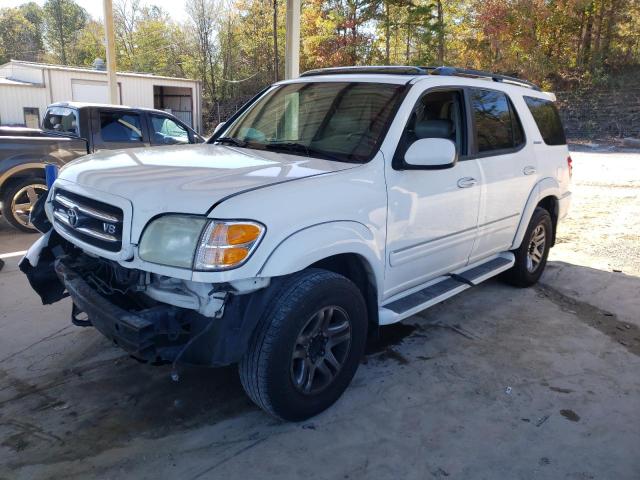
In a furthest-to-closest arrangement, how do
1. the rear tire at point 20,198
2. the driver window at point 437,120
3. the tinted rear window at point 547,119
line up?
the rear tire at point 20,198
the tinted rear window at point 547,119
the driver window at point 437,120

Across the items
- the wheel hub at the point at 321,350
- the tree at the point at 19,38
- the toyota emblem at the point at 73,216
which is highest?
the tree at the point at 19,38

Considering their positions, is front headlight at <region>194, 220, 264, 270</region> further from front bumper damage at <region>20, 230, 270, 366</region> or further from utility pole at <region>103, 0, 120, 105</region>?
utility pole at <region>103, 0, 120, 105</region>

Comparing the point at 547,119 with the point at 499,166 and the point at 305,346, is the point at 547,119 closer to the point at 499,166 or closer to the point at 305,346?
the point at 499,166

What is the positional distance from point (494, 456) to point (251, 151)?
7.90 feet

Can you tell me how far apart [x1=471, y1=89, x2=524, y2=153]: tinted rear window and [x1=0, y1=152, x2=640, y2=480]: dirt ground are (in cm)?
149

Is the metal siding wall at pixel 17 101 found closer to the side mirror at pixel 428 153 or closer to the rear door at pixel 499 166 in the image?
the rear door at pixel 499 166

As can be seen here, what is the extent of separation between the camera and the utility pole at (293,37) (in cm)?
761

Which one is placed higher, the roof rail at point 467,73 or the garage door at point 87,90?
the garage door at point 87,90

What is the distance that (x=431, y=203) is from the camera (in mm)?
3578

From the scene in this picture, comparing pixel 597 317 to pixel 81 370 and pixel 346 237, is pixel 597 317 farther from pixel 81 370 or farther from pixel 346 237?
pixel 81 370

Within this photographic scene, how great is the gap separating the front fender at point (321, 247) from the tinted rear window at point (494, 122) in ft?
5.16

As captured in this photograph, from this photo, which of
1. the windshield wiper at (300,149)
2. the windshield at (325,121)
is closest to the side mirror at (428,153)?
the windshield at (325,121)

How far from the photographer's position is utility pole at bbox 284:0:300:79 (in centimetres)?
761

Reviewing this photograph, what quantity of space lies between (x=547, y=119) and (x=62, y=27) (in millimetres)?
67922
